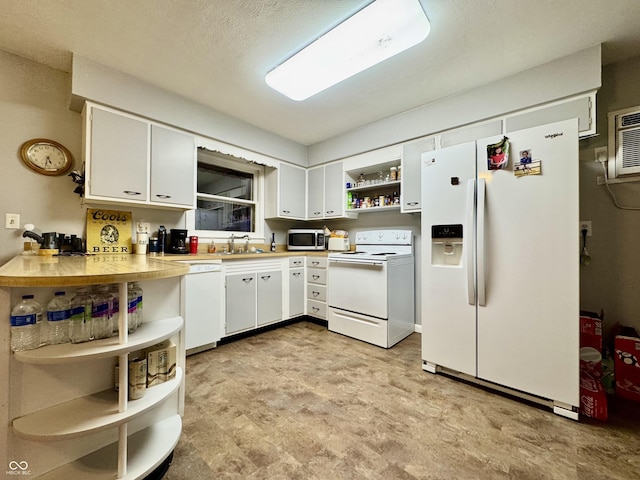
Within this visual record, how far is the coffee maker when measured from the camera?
2.69 meters

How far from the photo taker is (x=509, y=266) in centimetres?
176

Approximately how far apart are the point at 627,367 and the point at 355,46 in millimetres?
2845

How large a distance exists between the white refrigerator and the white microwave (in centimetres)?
179

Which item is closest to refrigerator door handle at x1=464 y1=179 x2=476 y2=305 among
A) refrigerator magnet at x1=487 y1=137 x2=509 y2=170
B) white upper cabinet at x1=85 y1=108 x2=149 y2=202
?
refrigerator magnet at x1=487 y1=137 x2=509 y2=170

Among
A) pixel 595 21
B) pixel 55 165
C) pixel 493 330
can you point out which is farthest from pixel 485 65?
pixel 55 165

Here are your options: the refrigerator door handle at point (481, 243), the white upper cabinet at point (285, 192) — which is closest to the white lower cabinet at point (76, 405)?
the refrigerator door handle at point (481, 243)

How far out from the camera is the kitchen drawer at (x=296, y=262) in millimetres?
3316

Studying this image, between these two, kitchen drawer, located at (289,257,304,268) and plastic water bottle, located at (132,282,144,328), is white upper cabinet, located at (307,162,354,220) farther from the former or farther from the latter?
plastic water bottle, located at (132,282,144,328)

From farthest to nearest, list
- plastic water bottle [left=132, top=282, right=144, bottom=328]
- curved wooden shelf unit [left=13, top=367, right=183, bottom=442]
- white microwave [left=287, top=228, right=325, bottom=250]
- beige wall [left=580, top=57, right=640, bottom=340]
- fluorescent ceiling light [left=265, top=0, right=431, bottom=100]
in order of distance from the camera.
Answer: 1. white microwave [left=287, top=228, right=325, bottom=250]
2. beige wall [left=580, top=57, right=640, bottom=340]
3. fluorescent ceiling light [left=265, top=0, right=431, bottom=100]
4. plastic water bottle [left=132, top=282, right=144, bottom=328]
5. curved wooden shelf unit [left=13, top=367, right=183, bottom=442]

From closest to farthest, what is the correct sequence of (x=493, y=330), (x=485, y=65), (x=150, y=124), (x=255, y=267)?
(x=493, y=330), (x=485, y=65), (x=150, y=124), (x=255, y=267)

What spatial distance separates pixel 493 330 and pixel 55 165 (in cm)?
370

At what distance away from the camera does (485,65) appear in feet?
6.90

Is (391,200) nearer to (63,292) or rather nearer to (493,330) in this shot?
(493,330)

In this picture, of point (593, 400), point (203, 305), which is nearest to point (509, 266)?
point (593, 400)
